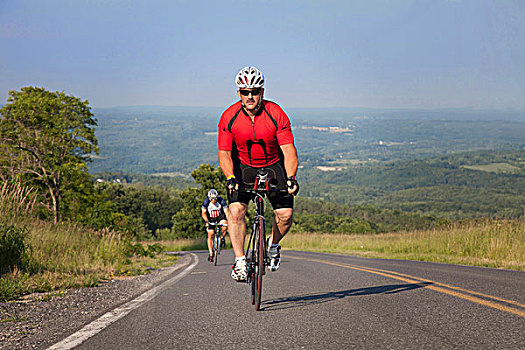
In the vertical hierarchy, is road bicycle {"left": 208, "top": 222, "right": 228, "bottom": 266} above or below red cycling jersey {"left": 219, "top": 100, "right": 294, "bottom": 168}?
below

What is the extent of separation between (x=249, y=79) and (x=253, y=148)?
862 millimetres

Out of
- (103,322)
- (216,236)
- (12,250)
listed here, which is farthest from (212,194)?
(103,322)

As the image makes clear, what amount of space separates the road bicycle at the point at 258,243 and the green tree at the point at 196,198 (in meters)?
53.8

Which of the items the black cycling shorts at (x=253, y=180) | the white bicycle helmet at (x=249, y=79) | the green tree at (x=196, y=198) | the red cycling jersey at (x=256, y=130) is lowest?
the green tree at (x=196, y=198)

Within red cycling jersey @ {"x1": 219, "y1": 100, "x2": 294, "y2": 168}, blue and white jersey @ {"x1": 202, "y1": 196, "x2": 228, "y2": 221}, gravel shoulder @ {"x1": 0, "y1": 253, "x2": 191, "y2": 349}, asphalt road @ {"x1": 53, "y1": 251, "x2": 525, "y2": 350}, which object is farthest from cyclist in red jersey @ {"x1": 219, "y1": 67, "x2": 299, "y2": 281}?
blue and white jersey @ {"x1": 202, "y1": 196, "x2": 228, "y2": 221}

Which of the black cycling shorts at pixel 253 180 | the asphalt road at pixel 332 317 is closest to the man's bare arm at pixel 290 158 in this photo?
the black cycling shorts at pixel 253 180

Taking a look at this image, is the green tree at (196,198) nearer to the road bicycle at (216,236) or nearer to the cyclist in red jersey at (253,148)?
the road bicycle at (216,236)

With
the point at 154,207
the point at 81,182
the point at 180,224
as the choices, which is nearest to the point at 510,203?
the point at 154,207

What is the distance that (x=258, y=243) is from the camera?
633 cm

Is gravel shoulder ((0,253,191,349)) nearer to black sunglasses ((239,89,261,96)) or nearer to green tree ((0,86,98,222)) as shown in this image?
black sunglasses ((239,89,261,96))

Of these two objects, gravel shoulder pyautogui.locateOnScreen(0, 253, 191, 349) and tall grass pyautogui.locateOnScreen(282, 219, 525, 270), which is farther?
tall grass pyautogui.locateOnScreen(282, 219, 525, 270)

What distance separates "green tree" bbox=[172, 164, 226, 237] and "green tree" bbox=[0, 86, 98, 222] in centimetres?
2434

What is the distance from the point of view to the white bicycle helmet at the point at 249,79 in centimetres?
593

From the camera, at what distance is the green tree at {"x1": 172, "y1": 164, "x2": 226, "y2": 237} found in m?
60.3
